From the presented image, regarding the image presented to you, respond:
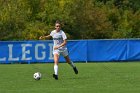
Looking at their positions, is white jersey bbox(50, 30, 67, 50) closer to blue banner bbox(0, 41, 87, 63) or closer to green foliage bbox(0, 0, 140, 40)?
blue banner bbox(0, 41, 87, 63)

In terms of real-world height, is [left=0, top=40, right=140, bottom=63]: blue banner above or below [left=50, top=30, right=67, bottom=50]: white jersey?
below

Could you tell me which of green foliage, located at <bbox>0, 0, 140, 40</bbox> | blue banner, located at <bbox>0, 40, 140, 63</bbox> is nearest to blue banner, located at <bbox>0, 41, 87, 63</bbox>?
blue banner, located at <bbox>0, 40, 140, 63</bbox>

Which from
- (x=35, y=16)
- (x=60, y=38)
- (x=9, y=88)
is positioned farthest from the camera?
(x=35, y=16)

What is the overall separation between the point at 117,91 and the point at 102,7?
145 ft

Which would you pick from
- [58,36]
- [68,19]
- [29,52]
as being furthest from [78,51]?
[68,19]

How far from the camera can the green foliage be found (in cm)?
4217

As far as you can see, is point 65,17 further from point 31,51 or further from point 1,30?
point 31,51

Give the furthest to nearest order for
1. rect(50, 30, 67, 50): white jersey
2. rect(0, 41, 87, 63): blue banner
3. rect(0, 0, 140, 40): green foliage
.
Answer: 1. rect(0, 0, 140, 40): green foliage
2. rect(0, 41, 87, 63): blue banner
3. rect(50, 30, 67, 50): white jersey

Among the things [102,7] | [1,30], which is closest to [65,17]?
[1,30]

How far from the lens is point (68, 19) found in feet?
152

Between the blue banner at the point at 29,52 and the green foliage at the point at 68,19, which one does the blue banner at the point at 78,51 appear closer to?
the blue banner at the point at 29,52

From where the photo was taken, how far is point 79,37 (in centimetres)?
4806

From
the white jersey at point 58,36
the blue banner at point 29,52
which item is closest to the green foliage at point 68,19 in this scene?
the blue banner at point 29,52

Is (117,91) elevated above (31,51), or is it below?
above
